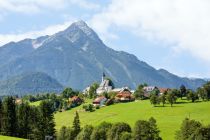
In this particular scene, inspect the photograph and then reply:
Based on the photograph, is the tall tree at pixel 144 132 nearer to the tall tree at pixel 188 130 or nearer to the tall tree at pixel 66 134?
the tall tree at pixel 188 130

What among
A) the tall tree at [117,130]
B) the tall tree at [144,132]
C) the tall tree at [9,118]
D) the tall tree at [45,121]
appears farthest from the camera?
the tall tree at [117,130]

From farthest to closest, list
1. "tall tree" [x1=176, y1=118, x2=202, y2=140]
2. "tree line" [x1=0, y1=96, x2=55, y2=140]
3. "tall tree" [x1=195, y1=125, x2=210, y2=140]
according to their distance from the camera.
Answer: "tall tree" [x1=176, y1=118, x2=202, y2=140]
"tall tree" [x1=195, y1=125, x2=210, y2=140]
"tree line" [x1=0, y1=96, x2=55, y2=140]

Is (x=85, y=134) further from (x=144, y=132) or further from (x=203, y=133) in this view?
(x=203, y=133)

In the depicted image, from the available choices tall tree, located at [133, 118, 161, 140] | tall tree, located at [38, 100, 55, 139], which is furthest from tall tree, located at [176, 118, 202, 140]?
tall tree, located at [38, 100, 55, 139]

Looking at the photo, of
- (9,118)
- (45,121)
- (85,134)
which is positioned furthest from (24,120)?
(85,134)

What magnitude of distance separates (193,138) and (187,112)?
7115 centimetres

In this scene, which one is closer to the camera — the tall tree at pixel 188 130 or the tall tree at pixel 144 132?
the tall tree at pixel 188 130

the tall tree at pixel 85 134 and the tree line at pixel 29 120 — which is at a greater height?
the tree line at pixel 29 120

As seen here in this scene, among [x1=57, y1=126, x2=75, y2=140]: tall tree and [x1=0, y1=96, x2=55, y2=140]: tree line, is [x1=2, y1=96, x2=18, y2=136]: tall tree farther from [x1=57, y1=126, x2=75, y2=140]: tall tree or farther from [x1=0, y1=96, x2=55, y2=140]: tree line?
[x1=57, y1=126, x2=75, y2=140]: tall tree

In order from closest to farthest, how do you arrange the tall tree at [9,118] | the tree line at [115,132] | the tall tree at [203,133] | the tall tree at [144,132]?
the tall tree at [9,118] < the tall tree at [203,133] < the tall tree at [144,132] < the tree line at [115,132]

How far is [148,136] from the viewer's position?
443 ft

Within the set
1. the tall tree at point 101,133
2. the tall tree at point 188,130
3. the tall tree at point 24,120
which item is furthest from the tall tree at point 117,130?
the tall tree at point 24,120

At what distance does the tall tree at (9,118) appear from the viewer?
373 feet

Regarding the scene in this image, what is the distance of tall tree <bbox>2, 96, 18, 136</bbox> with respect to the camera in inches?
4478
